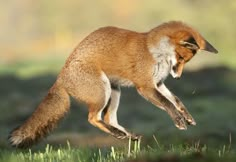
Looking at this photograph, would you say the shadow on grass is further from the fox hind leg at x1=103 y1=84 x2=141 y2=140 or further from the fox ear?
the fox ear

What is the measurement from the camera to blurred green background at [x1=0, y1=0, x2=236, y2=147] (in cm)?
2048

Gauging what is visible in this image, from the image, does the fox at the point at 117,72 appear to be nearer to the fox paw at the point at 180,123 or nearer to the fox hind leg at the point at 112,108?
the fox paw at the point at 180,123

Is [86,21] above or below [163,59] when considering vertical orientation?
below

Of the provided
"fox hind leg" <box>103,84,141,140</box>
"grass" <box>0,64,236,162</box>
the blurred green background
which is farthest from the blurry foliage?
"fox hind leg" <box>103,84,141,140</box>

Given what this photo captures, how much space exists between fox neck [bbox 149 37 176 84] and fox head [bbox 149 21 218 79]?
0.04ft

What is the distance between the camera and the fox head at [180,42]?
9.61 metres

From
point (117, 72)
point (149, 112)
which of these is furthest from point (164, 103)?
point (149, 112)

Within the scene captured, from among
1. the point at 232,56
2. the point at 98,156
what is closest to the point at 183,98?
the point at 232,56

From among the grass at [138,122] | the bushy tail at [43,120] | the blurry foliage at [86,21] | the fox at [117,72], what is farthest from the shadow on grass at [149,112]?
the blurry foliage at [86,21]

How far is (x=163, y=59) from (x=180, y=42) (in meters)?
0.34

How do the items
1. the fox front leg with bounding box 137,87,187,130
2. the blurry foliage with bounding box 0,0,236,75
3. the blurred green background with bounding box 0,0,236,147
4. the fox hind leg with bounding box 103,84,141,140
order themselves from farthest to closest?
1. the blurry foliage with bounding box 0,0,236,75
2. the blurred green background with bounding box 0,0,236,147
3. the fox hind leg with bounding box 103,84,141,140
4. the fox front leg with bounding box 137,87,187,130

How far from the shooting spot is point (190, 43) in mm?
9602

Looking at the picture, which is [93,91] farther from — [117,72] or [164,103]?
[164,103]

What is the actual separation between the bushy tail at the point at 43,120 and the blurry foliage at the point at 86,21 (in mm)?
20542
